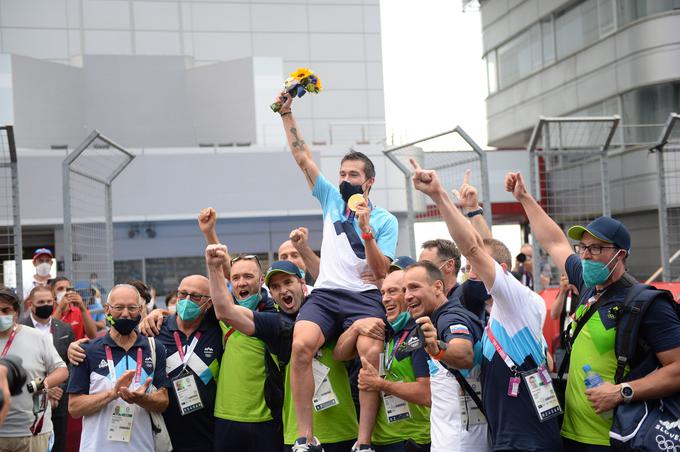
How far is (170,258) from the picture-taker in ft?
70.7

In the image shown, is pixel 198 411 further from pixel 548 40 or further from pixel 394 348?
→ pixel 548 40

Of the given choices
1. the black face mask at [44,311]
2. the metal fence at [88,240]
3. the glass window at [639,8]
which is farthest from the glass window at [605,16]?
the black face mask at [44,311]

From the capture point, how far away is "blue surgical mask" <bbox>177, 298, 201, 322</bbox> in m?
5.89

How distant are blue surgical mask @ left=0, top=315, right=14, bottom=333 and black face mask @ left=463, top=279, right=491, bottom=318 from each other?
3.58 meters

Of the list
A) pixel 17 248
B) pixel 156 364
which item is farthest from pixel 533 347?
pixel 17 248

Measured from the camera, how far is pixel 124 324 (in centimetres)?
547

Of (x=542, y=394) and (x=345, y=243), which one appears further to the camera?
(x=345, y=243)

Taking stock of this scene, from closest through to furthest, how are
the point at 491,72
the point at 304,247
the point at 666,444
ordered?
the point at 666,444 → the point at 304,247 → the point at 491,72

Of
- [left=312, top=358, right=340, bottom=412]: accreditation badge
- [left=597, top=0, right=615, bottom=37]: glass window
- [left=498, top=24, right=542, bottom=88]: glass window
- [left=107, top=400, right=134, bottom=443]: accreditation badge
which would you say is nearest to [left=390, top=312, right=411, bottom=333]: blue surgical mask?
[left=312, top=358, right=340, bottom=412]: accreditation badge

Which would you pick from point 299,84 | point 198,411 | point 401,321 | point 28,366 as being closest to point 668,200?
point 299,84

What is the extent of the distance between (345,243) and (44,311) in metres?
3.52

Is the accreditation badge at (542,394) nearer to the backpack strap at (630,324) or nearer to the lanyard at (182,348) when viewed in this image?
the backpack strap at (630,324)

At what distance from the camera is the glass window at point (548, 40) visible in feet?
86.9

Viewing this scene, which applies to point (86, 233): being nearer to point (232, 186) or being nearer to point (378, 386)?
point (378, 386)
